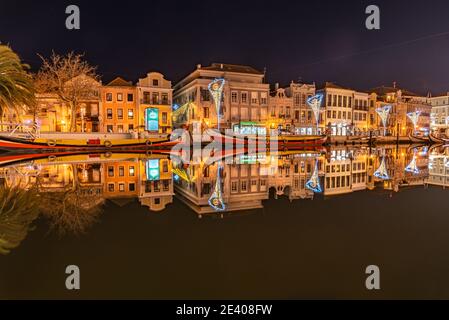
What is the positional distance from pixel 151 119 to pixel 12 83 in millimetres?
20909

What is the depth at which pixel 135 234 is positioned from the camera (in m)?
4.78

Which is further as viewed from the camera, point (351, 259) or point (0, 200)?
point (0, 200)

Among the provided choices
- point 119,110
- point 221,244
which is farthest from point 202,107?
point 221,244

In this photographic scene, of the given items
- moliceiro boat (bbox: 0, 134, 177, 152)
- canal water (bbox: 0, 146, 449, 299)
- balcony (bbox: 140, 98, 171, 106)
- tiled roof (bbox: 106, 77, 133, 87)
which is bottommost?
canal water (bbox: 0, 146, 449, 299)

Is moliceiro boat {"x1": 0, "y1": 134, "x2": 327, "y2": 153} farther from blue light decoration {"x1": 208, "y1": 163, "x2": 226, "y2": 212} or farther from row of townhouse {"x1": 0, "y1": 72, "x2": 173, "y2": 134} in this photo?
blue light decoration {"x1": 208, "y1": 163, "x2": 226, "y2": 212}

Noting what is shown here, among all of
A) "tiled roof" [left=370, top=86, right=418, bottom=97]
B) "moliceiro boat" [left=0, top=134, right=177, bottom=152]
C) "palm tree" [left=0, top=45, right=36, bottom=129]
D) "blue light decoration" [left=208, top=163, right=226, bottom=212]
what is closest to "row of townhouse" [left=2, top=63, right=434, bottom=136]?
"moliceiro boat" [left=0, top=134, right=177, bottom=152]

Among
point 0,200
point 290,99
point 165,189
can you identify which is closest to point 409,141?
point 290,99

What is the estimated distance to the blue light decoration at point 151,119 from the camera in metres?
42.9

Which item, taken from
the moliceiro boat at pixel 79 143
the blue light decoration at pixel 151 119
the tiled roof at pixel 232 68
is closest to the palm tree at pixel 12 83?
the moliceiro boat at pixel 79 143

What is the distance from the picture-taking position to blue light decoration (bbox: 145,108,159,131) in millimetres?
42906

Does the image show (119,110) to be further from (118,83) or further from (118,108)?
(118,83)

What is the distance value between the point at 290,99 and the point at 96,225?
49.8 metres

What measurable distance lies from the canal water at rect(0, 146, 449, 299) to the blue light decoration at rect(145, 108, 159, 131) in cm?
3543
